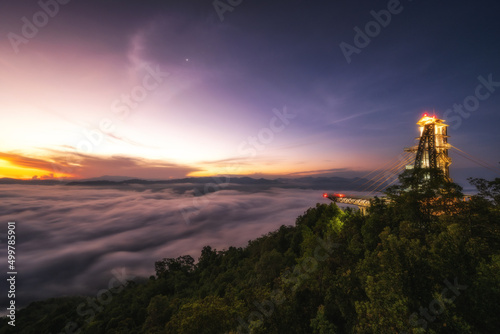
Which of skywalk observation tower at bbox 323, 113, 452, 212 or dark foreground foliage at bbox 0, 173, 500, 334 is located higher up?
skywalk observation tower at bbox 323, 113, 452, 212

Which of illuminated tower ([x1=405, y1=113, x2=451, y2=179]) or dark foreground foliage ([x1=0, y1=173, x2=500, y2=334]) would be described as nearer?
dark foreground foliage ([x1=0, y1=173, x2=500, y2=334])

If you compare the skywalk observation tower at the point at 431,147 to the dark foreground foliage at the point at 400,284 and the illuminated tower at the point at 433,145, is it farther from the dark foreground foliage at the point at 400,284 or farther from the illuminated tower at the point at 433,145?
the dark foreground foliage at the point at 400,284

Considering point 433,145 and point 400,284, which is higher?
point 433,145

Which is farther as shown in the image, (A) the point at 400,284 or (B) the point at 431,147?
(B) the point at 431,147

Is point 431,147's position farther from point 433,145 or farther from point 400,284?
point 400,284

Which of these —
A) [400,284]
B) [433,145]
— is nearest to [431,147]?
[433,145]

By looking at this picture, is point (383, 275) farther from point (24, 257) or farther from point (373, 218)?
point (24, 257)

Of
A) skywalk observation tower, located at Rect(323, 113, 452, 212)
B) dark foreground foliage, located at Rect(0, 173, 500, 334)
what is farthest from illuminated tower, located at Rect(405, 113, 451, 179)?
dark foreground foliage, located at Rect(0, 173, 500, 334)

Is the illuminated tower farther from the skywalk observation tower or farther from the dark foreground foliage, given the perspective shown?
the dark foreground foliage

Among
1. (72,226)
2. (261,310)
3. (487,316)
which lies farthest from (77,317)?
(72,226)
